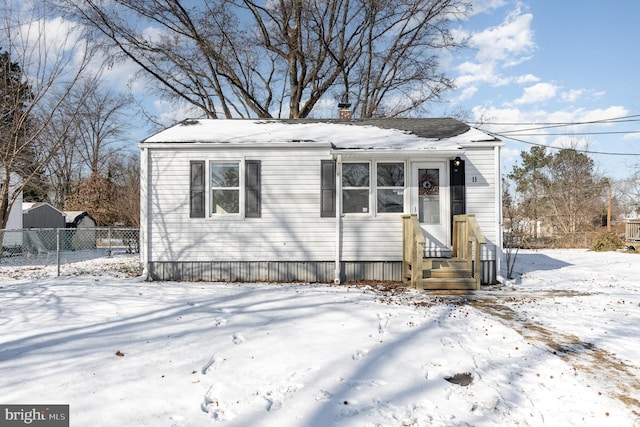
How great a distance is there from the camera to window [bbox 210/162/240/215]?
8062 mm

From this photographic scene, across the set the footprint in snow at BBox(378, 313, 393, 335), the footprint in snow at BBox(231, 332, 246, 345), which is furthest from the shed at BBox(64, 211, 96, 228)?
the footprint in snow at BBox(378, 313, 393, 335)

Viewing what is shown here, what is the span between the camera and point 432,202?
26.4 ft

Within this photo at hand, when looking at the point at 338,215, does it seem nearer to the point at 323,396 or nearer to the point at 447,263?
the point at 447,263

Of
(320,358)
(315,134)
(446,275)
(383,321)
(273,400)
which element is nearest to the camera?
(273,400)

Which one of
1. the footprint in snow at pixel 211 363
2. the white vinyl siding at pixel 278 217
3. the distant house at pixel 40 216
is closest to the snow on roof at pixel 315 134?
the white vinyl siding at pixel 278 217

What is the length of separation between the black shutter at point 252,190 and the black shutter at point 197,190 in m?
0.97

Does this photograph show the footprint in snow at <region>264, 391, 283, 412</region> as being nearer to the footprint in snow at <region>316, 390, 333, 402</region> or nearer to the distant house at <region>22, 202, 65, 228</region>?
the footprint in snow at <region>316, 390, 333, 402</region>

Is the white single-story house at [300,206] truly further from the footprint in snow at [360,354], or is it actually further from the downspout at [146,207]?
the footprint in snow at [360,354]

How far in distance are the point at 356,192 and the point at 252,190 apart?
7.51 feet

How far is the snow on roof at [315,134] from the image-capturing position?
26.1ft

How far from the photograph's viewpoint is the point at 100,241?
73.6ft

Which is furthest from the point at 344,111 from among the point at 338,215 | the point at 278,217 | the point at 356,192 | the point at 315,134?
the point at 278,217

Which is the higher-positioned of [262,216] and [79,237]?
[262,216]

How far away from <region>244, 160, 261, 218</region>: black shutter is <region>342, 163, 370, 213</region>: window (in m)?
1.89
